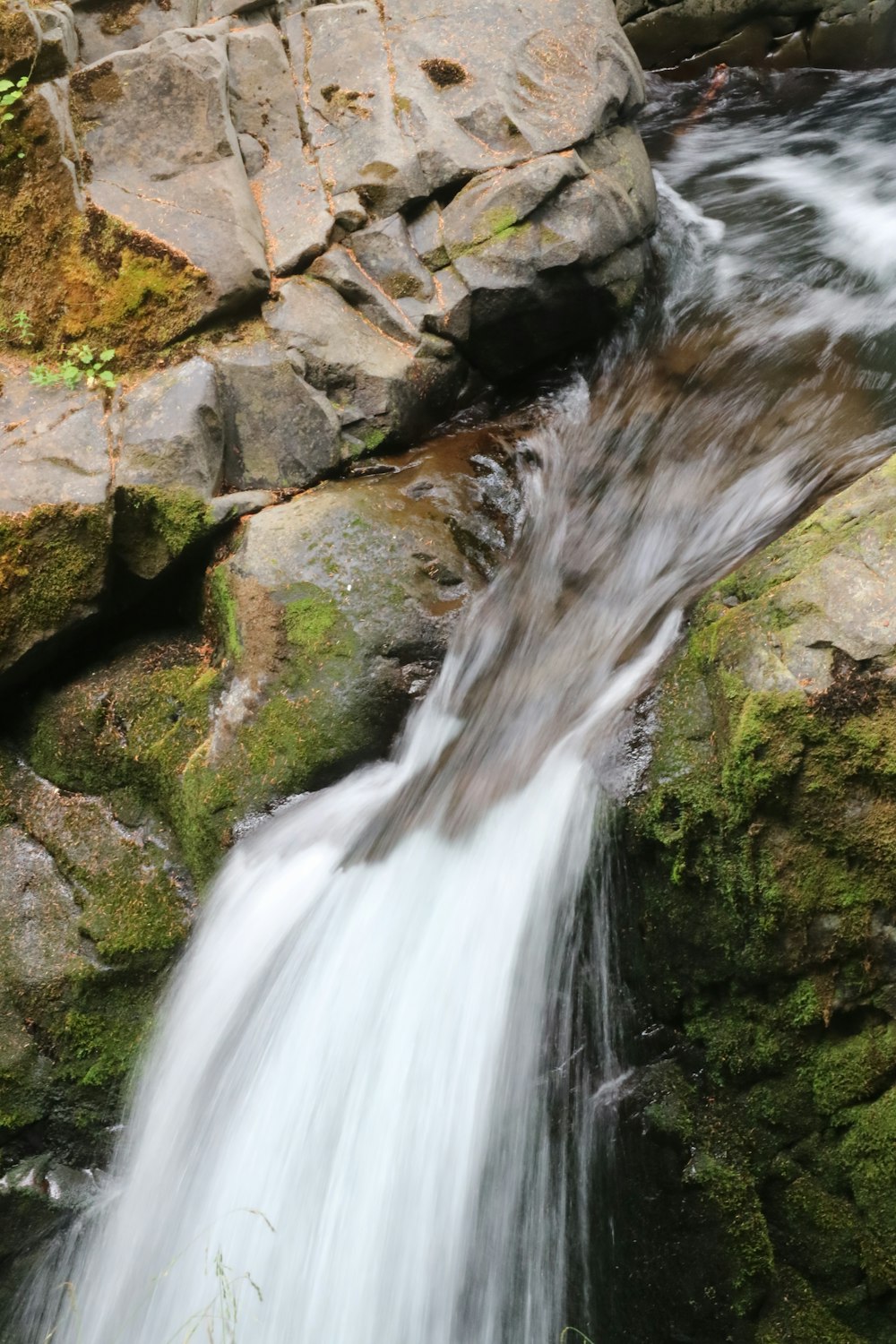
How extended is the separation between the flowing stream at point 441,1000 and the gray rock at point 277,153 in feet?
5.65

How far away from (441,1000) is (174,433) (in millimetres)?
2647

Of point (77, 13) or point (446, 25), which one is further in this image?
point (446, 25)

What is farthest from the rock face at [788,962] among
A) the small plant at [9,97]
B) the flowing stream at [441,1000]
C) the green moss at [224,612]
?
the small plant at [9,97]

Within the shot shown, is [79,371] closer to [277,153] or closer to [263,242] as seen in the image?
[263,242]

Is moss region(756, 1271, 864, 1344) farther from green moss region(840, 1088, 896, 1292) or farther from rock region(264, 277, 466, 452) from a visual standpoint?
rock region(264, 277, 466, 452)

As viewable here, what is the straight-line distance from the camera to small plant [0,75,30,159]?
4.55 meters

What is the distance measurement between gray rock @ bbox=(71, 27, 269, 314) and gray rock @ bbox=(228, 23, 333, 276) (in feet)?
0.42

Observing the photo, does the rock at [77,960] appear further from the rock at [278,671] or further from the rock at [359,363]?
the rock at [359,363]

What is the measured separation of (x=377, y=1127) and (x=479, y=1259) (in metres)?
0.52

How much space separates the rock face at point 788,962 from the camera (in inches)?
114

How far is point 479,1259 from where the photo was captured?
3164 mm

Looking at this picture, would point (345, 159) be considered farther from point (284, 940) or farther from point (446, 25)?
point (284, 940)

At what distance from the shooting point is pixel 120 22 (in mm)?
5359

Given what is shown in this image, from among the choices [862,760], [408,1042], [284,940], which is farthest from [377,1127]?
[862,760]
